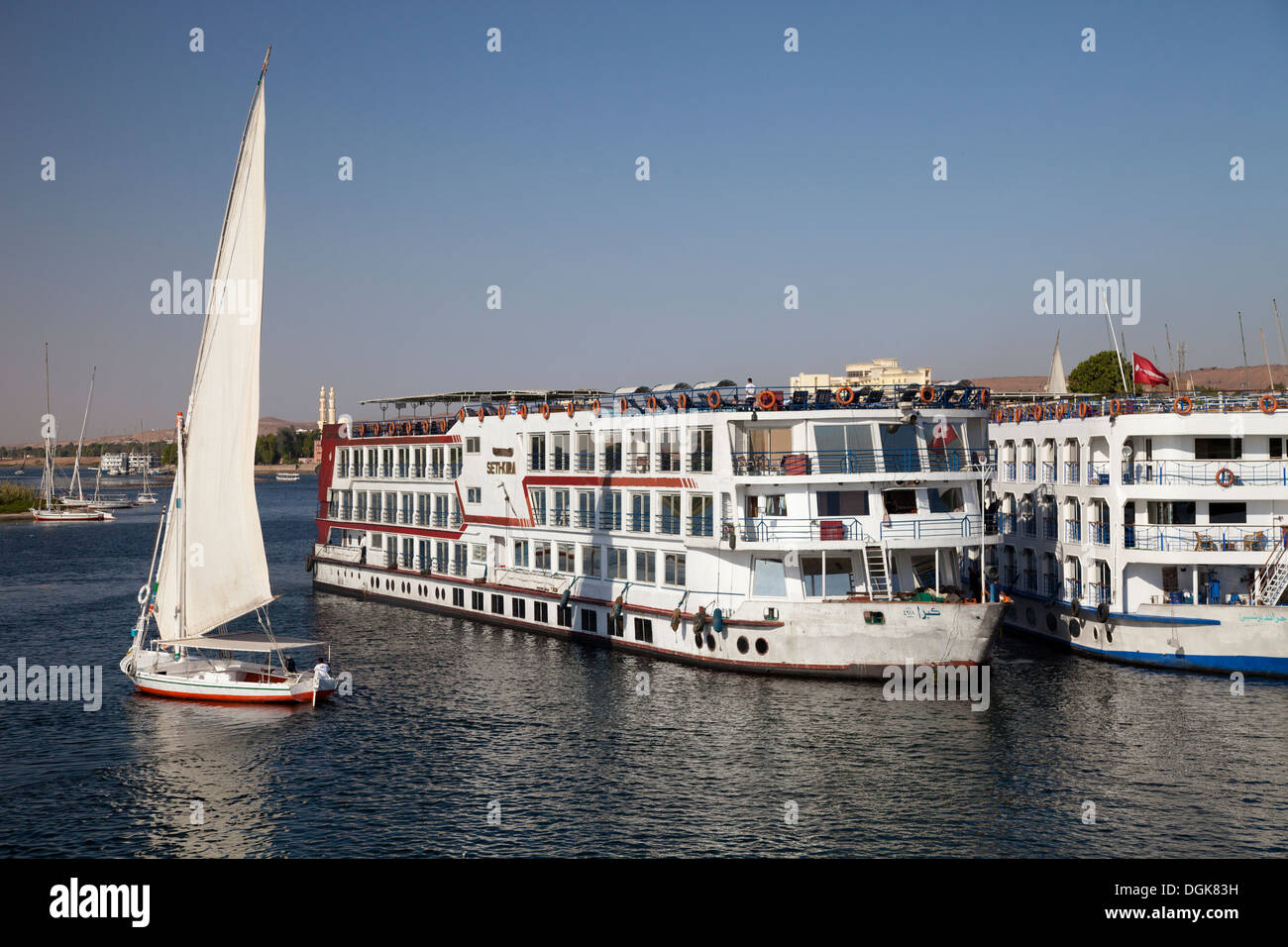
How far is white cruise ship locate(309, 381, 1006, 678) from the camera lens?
40438 millimetres

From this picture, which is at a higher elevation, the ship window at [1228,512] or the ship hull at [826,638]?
the ship window at [1228,512]

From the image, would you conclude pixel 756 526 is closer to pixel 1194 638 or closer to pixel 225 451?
pixel 1194 638

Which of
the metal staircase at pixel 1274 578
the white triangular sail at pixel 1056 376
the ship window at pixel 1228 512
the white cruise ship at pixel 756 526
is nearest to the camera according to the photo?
the white cruise ship at pixel 756 526

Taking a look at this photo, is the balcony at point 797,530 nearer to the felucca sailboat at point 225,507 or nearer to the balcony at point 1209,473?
the balcony at point 1209,473

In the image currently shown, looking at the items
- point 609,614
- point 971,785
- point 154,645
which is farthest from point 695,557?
point 154,645

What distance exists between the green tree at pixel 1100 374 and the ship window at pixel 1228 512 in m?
85.2

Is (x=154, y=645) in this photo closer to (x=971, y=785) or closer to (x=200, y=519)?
(x=200, y=519)

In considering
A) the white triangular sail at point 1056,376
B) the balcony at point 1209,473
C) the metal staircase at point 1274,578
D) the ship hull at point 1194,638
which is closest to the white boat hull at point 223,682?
the ship hull at point 1194,638

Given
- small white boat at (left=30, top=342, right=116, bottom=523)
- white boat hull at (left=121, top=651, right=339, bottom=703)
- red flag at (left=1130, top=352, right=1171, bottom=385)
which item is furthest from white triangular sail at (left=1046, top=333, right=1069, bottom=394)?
small white boat at (left=30, top=342, right=116, bottom=523)

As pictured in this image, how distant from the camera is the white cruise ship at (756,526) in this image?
4044 centimetres

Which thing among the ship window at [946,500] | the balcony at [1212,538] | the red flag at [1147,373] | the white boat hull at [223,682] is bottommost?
the white boat hull at [223,682]

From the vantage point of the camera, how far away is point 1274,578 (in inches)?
1635

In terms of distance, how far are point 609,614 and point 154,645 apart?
62.9ft
